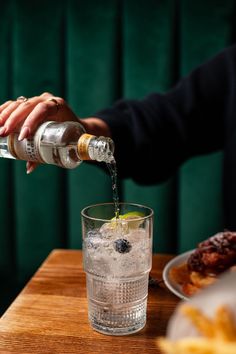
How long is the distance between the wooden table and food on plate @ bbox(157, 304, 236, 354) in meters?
0.33

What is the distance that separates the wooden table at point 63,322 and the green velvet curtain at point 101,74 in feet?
2.20

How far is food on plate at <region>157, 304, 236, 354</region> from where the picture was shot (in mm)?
355

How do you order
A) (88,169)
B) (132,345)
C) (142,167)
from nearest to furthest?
(132,345)
(142,167)
(88,169)

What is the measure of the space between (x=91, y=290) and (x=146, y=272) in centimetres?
8

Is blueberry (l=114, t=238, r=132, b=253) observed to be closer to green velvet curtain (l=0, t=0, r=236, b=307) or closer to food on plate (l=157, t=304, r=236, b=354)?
food on plate (l=157, t=304, r=236, b=354)

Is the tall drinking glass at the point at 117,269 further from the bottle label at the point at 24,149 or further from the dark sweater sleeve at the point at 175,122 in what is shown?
the dark sweater sleeve at the point at 175,122

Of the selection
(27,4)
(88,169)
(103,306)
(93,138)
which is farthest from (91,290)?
(27,4)

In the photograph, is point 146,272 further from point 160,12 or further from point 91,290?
point 160,12

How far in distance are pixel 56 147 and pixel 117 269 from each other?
226 mm

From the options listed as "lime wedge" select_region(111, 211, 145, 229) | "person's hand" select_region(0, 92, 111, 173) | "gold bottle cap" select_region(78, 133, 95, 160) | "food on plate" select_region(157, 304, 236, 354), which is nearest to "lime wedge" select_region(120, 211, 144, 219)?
"lime wedge" select_region(111, 211, 145, 229)

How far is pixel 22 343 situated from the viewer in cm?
72

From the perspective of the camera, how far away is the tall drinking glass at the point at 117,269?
0.74 metres

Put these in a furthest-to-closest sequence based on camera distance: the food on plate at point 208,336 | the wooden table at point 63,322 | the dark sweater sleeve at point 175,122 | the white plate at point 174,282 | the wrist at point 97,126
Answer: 1. the dark sweater sleeve at point 175,122
2. the wrist at point 97,126
3. the white plate at point 174,282
4. the wooden table at point 63,322
5. the food on plate at point 208,336

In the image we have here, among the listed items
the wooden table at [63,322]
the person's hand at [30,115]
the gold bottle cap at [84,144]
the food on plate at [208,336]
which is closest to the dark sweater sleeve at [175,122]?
the person's hand at [30,115]
